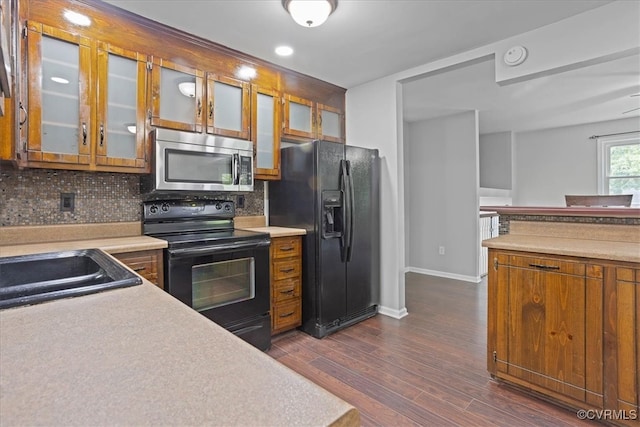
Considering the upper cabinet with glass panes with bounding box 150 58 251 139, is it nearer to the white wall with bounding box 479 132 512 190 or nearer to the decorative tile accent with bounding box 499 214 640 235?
the decorative tile accent with bounding box 499 214 640 235

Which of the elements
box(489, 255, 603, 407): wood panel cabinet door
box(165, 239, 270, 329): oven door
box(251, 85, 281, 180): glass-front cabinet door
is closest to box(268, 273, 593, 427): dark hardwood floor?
box(489, 255, 603, 407): wood panel cabinet door

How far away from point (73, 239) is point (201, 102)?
130 centimetres

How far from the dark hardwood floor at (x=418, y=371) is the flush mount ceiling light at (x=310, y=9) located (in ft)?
7.53

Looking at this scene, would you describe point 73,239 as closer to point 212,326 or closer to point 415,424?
point 212,326

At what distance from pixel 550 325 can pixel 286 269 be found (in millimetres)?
1835

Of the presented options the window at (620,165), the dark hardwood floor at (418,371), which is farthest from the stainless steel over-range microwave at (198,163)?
the window at (620,165)

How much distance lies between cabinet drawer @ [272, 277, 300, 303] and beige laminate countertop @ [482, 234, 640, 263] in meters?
1.52

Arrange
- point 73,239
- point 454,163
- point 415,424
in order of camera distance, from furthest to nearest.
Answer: point 454,163, point 73,239, point 415,424

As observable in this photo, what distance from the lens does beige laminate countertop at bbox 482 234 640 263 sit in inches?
65.4

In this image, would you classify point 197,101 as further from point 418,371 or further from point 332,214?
point 418,371

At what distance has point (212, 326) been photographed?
0.73 metres

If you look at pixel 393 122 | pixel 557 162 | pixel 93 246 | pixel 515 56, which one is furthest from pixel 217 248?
pixel 557 162

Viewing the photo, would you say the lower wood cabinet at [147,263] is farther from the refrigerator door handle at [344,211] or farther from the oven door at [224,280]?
the refrigerator door handle at [344,211]

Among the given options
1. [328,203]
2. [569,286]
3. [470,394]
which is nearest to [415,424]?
[470,394]
